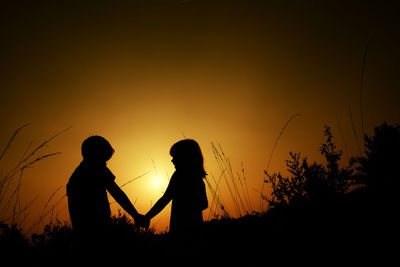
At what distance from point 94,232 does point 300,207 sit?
2.93 m

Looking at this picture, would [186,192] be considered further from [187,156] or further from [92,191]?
[92,191]

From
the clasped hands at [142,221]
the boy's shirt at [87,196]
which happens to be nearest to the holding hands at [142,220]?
the clasped hands at [142,221]

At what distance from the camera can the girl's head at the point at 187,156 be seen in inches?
144

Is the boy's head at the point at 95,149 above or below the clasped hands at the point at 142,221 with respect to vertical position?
above

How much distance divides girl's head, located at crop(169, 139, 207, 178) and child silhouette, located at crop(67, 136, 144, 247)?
1.14m

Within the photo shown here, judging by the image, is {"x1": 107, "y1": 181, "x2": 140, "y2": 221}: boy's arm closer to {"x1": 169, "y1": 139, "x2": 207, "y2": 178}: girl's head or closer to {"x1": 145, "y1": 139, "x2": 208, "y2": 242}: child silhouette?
{"x1": 145, "y1": 139, "x2": 208, "y2": 242}: child silhouette

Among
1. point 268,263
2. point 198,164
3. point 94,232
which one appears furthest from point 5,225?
point 268,263

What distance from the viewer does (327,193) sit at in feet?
11.3

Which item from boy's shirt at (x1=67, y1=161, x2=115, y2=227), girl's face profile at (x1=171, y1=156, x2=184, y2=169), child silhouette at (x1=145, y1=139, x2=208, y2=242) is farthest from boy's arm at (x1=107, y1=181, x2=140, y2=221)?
girl's face profile at (x1=171, y1=156, x2=184, y2=169)

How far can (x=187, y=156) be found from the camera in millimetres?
3678

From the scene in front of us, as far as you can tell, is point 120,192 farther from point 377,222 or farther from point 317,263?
point 377,222

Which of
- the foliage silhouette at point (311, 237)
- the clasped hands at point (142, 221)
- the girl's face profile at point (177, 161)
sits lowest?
the foliage silhouette at point (311, 237)

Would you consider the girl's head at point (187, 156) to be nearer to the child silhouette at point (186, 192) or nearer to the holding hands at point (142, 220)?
the child silhouette at point (186, 192)

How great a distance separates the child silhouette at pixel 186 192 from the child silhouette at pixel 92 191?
0.91m
